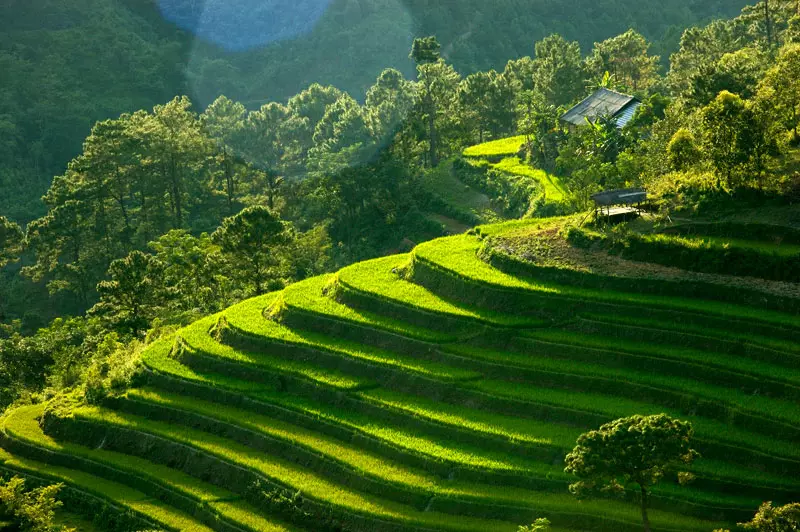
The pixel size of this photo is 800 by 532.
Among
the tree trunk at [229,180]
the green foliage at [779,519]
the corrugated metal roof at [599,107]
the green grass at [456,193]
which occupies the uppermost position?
the corrugated metal roof at [599,107]

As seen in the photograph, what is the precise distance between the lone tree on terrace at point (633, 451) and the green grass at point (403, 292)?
421 inches

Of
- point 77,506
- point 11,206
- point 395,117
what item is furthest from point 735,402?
point 11,206

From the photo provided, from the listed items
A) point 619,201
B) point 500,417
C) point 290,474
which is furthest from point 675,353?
point 290,474

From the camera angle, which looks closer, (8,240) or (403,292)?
(403,292)

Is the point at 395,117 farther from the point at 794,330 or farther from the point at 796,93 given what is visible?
the point at 794,330

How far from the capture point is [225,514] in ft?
109

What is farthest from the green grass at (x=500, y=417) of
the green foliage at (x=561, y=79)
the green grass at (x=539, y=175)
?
the green foliage at (x=561, y=79)

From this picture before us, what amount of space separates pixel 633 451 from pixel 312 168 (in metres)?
50.2

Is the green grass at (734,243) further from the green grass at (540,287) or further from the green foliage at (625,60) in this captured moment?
the green foliage at (625,60)

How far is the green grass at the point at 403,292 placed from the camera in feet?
124

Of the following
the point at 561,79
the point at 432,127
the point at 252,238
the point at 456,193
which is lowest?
the point at 252,238

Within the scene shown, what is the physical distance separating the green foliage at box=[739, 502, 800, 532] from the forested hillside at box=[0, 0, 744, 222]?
8970cm

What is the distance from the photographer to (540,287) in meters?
38.2

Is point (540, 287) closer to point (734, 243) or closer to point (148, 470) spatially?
point (734, 243)
